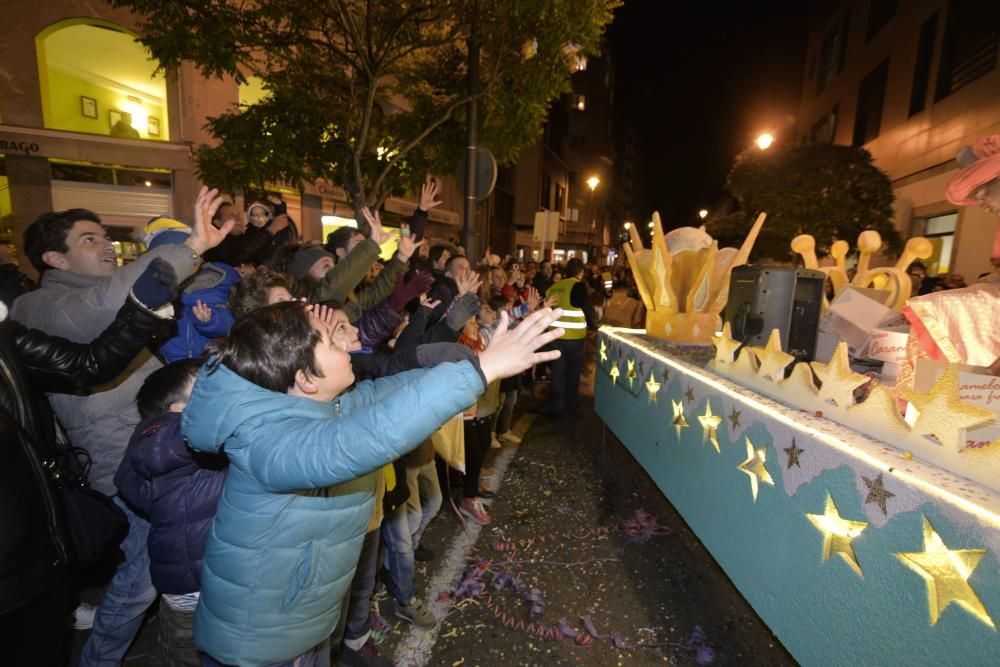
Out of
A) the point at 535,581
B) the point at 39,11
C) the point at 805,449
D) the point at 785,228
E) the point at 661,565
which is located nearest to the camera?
the point at 805,449

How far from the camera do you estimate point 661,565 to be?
3.34 meters

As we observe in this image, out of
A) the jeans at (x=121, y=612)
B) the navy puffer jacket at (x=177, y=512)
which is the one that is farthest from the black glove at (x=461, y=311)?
the jeans at (x=121, y=612)

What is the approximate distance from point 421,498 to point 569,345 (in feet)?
11.6

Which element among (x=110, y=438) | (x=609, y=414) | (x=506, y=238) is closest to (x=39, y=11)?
(x=110, y=438)

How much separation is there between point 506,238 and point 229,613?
30.8 meters

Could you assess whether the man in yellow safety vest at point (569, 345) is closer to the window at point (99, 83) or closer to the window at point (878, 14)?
the window at point (99, 83)

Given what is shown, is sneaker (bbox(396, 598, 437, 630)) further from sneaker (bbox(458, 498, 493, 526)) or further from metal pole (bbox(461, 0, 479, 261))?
metal pole (bbox(461, 0, 479, 261))

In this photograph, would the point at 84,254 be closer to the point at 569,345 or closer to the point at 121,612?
the point at 121,612

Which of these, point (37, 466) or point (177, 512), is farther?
point (177, 512)

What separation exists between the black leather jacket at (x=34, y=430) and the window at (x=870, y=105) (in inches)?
736

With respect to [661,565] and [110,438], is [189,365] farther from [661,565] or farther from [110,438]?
[661,565]

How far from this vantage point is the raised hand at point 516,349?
1.34 metres

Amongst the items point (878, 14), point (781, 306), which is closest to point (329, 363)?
point (781, 306)

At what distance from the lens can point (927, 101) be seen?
37.4 ft
